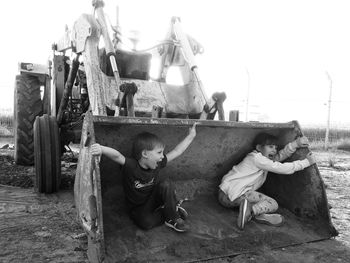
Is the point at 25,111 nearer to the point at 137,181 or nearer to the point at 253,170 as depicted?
the point at 137,181

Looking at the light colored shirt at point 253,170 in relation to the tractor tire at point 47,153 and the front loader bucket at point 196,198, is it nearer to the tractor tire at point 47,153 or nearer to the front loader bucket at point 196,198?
the front loader bucket at point 196,198

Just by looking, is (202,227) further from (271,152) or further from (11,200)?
(11,200)

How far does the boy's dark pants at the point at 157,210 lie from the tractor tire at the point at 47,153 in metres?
1.49

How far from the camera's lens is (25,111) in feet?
19.2

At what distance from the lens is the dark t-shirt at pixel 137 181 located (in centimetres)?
310

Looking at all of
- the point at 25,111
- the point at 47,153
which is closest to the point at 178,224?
the point at 47,153

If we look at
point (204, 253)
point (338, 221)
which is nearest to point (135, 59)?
point (204, 253)

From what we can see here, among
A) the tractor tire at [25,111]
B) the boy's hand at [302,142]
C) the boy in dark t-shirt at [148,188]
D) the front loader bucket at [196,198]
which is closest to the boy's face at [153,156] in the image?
the boy in dark t-shirt at [148,188]

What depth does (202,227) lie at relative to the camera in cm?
332

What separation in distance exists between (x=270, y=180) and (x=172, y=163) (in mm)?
1055

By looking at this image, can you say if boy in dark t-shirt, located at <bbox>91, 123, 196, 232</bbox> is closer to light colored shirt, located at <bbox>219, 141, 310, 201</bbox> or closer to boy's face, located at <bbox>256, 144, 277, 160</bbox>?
light colored shirt, located at <bbox>219, 141, 310, 201</bbox>

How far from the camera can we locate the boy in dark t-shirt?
3.12m

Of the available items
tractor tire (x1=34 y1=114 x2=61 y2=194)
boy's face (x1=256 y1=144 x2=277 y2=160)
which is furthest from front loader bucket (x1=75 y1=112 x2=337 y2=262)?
tractor tire (x1=34 y1=114 x2=61 y2=194)

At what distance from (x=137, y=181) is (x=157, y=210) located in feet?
1.10
